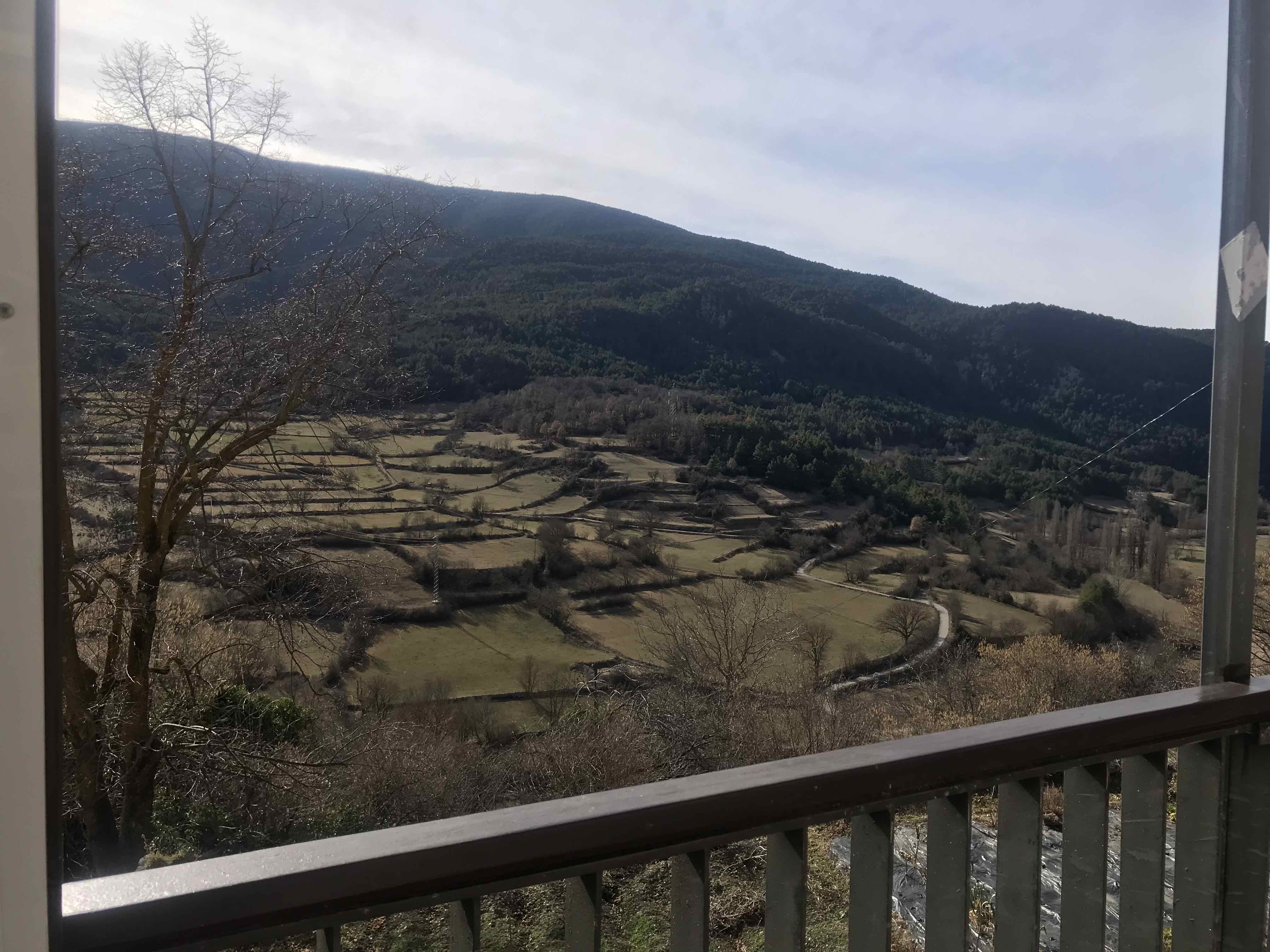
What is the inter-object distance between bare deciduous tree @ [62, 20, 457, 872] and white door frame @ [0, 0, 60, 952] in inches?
193

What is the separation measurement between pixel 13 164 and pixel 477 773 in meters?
8.31

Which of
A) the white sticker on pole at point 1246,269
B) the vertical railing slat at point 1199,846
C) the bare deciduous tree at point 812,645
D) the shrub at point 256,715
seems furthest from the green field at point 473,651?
the white sticker on pole at point 1246,269

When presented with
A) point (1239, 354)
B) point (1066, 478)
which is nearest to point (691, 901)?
point (1239, 354)

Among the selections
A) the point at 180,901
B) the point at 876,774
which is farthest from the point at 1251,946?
the point at 180,901

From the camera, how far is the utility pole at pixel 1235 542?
109 cm

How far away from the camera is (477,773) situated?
8070 millimetres

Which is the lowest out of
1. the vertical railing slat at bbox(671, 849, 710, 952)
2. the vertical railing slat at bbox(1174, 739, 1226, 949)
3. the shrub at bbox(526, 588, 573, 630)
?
the shrub at bbox(526, 588, 573, 630)

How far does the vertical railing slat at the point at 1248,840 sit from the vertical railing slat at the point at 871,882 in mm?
641

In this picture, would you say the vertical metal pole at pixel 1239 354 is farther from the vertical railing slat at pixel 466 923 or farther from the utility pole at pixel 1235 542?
the vertical railing slat at pixel 466 923

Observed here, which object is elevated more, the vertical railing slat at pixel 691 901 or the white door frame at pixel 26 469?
the white door frame at pixel 26 469

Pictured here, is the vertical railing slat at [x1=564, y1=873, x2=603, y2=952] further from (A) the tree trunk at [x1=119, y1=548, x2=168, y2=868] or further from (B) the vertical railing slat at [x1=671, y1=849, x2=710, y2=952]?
(A) the tree trunk at [x1=119, y1=548, x2=168, y2=868]

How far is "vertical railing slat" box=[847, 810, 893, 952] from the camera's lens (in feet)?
2.67

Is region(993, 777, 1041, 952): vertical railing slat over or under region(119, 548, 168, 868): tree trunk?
over

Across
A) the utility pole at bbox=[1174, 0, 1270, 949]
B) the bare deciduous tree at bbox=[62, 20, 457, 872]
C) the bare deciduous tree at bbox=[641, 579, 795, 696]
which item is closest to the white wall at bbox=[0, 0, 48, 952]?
the utility pole at bbox=[1174, 0, 1270, 949]
